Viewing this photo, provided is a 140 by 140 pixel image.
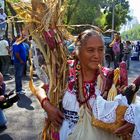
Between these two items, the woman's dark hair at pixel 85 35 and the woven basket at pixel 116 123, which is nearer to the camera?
the woven basket at pixel 116 123

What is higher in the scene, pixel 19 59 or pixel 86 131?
pixel 86 131

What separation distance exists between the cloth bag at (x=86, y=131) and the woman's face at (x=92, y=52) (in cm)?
32

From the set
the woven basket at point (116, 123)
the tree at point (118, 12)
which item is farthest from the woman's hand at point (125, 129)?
the tree at point (118, 12)

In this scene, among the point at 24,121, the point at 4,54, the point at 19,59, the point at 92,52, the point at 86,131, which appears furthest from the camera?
the point at 4,54

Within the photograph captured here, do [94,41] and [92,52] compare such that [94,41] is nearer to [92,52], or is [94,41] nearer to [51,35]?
[92,52]

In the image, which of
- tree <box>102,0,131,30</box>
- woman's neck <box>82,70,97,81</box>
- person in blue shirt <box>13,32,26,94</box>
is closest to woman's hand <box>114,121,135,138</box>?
woman's neck <box>82,70,97,81</box>

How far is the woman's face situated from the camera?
114 inches

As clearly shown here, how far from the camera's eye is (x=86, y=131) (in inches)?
108

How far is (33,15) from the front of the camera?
305 centimetres

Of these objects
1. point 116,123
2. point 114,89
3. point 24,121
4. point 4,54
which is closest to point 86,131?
point 116,123

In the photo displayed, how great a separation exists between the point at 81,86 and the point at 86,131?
35cm

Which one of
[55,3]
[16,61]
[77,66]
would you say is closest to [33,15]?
[55,3]

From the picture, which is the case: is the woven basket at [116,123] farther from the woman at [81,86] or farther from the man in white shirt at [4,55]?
the man in white shirt at [4,55]

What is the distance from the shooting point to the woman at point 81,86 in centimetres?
287
